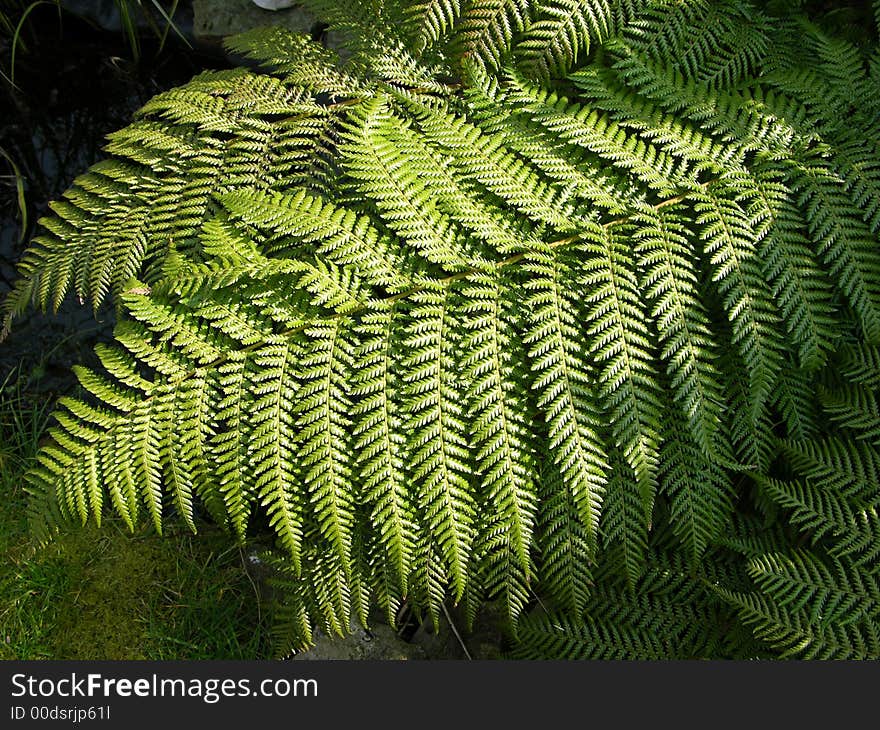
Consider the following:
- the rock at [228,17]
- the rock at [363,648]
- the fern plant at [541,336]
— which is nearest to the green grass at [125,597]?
the rock at [363,648]

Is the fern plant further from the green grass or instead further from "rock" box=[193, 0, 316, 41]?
"rock" box=[193, 0, 316, 41]

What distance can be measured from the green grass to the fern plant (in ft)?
2.16

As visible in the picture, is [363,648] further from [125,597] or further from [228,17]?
[228,17]

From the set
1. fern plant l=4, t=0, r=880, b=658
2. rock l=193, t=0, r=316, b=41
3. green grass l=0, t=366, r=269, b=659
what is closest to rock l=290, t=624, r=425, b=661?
green grass l=0, t=366, r=269, b=659

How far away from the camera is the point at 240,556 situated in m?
3.17

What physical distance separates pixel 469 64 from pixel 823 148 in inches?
42.9

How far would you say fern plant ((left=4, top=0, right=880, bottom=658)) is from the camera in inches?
87.0

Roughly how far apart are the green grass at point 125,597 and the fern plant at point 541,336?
2.16 ft

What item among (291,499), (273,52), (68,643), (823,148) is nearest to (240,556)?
(68,643)

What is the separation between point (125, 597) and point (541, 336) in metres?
1.95

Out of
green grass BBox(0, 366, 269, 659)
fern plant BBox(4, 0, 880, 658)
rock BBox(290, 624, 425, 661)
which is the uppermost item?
fern plant BBox(4, 0, 880, 658)

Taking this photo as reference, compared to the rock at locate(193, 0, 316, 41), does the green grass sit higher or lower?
lower

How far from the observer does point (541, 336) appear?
2312 mm

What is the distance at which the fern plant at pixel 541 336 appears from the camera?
2.21 metres
